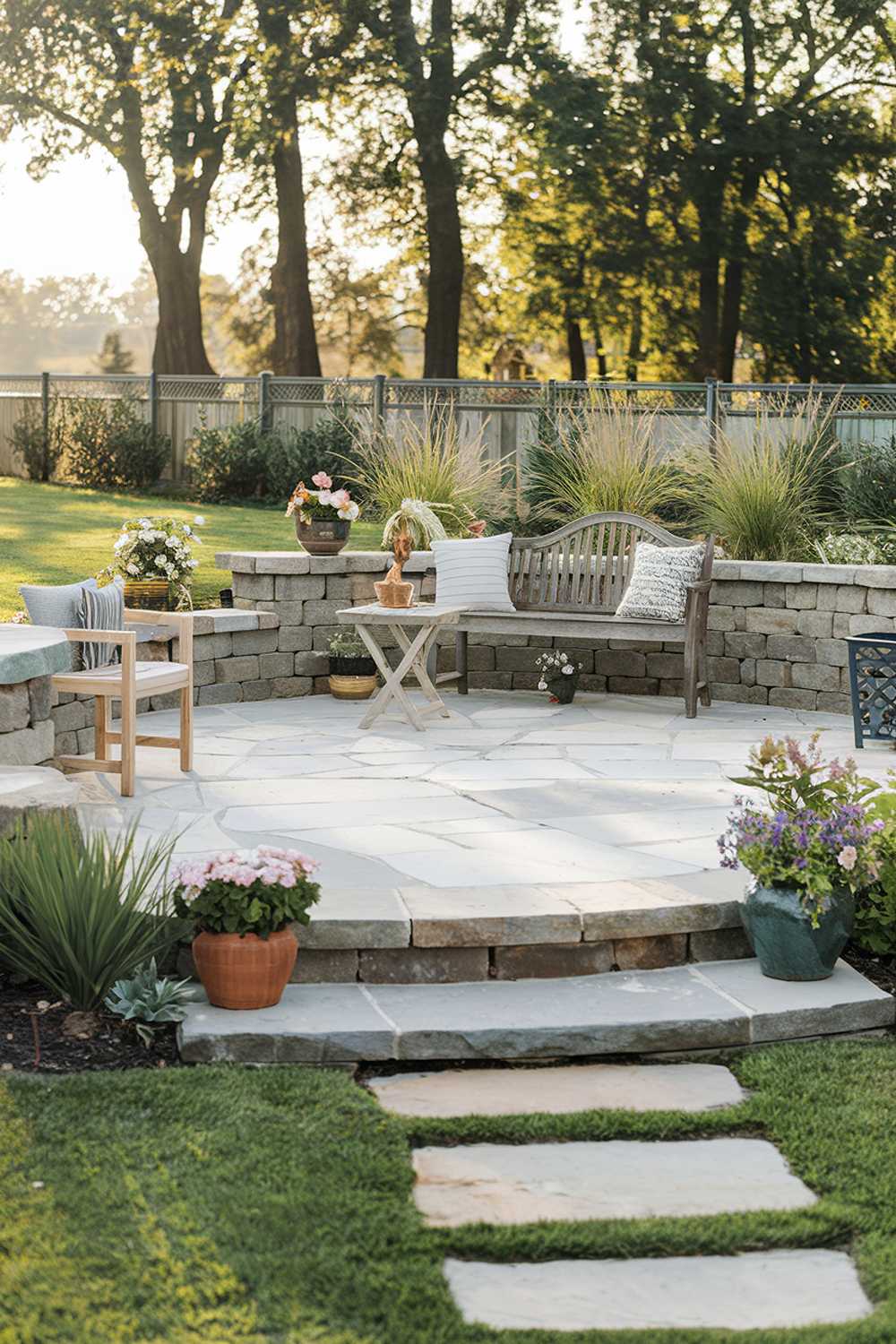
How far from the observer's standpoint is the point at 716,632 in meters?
7.92

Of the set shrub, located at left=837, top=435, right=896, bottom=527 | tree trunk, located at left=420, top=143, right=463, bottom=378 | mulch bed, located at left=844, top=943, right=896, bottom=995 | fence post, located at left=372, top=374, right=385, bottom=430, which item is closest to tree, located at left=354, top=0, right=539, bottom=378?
tree trunk, located at left=420, top=143, right=463, bottom=378

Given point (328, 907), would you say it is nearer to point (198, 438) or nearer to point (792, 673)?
point (792, 673)

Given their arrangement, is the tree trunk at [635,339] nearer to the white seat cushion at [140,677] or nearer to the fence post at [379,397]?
the fence post at [379,397]

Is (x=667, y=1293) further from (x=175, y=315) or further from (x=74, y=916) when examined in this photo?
(x=175, y=315)

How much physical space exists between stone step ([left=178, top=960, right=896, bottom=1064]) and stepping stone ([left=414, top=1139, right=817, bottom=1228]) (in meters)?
0.42

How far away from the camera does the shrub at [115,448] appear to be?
56.3 feet

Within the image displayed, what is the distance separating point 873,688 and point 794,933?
2912mm

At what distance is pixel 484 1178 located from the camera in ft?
9.57

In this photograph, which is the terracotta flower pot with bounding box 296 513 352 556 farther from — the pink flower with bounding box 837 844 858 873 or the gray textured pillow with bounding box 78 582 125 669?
the pink flower with bounding box 837 844 858 873

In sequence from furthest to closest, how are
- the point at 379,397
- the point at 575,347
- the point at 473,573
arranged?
the point at 575,347, the point at 379,397, the point at 473,573

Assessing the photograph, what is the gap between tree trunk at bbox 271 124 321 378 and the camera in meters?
18.6

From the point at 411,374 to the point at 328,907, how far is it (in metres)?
46.5

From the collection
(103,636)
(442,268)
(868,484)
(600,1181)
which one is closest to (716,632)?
(868,484)

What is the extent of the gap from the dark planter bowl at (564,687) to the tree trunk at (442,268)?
37.2ft
